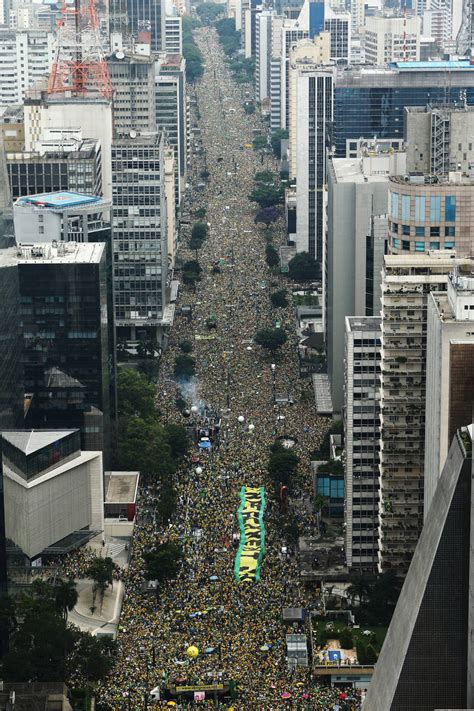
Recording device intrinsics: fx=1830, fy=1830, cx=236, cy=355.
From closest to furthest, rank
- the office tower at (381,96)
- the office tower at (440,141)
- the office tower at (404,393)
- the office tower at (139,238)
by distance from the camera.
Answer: the office tower at (404,393) → the office tower at (440,141) → the office tower at (139,238) → the office tower at (381,96)

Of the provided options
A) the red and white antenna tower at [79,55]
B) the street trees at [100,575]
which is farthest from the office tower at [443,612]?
the red and white antenna tower at [79,55]

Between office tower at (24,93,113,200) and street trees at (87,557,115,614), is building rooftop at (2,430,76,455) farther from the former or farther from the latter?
office tower at (24,93,113,200)

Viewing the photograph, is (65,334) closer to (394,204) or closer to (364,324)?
(364,324)

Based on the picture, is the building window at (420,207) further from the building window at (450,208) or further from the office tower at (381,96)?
the office tower at (381,96)

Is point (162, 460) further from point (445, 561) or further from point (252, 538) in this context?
point (445, 561)

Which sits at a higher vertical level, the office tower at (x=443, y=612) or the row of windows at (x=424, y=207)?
the row of windows at (x=424, y=207)

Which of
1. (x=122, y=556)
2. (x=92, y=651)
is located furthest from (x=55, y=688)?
(x=122, y=556)
